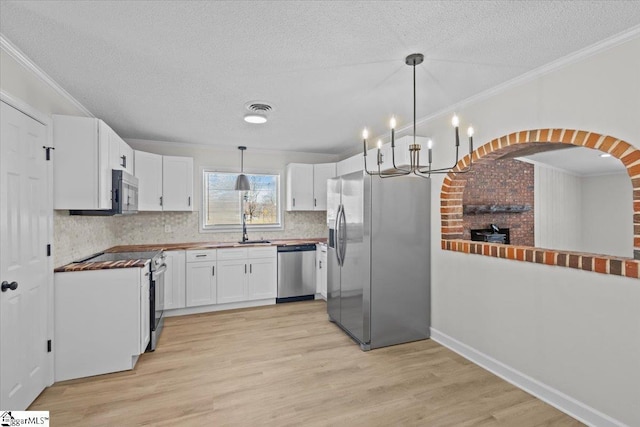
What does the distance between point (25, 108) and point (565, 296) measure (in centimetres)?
404

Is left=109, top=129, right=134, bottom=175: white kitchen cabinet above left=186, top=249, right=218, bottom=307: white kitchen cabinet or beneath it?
above

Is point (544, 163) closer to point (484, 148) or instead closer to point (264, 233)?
point (484, 148)

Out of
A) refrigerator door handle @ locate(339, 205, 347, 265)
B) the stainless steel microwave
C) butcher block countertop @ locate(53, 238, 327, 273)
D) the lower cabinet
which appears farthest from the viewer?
the lower cabinet

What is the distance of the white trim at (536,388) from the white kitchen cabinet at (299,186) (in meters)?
3.01

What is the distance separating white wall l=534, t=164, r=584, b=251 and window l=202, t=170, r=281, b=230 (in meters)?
4.72

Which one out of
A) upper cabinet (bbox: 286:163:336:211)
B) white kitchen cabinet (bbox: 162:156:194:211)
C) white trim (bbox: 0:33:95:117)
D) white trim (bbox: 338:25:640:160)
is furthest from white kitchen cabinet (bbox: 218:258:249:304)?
white trim (bbox: 338:25:640:160)

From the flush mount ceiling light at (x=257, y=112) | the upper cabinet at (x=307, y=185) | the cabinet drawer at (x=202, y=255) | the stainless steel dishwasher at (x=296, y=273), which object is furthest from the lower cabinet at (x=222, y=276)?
the flush mount ceiling light at (x=257, y=112)

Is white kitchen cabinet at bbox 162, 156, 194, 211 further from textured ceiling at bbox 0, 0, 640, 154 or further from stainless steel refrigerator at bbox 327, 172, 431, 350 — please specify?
stainless steel refrigerator at bbox 327, 172, 431, 350

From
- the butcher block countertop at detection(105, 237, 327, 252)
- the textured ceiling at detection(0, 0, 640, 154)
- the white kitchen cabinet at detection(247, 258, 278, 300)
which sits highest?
the textured ceiling at detection(0, 0, 640, 154)

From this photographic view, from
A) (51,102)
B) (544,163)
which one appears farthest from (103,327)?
(544,163)

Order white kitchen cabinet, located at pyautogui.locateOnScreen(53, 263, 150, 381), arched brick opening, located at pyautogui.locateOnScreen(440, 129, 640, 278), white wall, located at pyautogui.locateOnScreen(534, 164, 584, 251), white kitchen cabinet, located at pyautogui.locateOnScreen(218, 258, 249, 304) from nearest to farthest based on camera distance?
arched brick opening, located at pyautogui.locateOnScreen(440, 129, 640, 278), white kitchen cabinet, located at pyautogui.locateOnScreen(53, 263, 150, 381), white kitchen cabinet, located at pyautogui.locateOnScreen(218, 258, 249, 304), white wall, located at pyautogui.locateOnScreen(534, 164, 584, 251)

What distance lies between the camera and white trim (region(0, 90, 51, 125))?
6.41ft

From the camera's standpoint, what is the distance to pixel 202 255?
434cm

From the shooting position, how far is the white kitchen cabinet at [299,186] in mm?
5270
